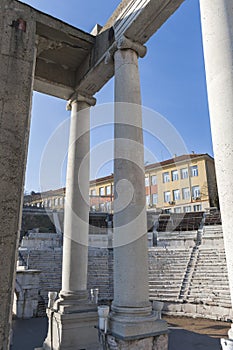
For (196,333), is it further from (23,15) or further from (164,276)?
(23,15)

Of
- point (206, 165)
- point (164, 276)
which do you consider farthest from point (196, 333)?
point (206, 165)

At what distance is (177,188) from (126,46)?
170 feet

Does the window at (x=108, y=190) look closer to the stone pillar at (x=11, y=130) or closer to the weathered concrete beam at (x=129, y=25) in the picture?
the weathered concrete beam at (x=129, y=25)

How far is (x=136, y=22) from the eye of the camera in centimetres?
861

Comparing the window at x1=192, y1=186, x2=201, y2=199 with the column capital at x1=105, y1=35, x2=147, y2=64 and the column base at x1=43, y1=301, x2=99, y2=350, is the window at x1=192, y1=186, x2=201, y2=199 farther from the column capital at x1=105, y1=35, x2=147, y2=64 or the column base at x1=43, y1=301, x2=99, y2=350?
the column capital at x1=105, y1=35, x2=147, y2=64

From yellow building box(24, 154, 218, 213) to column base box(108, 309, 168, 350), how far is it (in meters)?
46.9

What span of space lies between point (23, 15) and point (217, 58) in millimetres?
4163

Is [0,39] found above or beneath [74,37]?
beneath

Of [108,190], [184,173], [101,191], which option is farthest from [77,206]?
[101,191]

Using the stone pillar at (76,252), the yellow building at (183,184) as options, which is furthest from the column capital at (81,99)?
the yellow building at (183,184)

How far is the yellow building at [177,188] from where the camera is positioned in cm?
5497

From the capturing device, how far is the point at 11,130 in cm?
481

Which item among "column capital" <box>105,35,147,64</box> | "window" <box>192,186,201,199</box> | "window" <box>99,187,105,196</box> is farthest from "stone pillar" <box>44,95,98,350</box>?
"window" <box>99,187,105,196</box>

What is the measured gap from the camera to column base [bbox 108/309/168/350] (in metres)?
6.23
